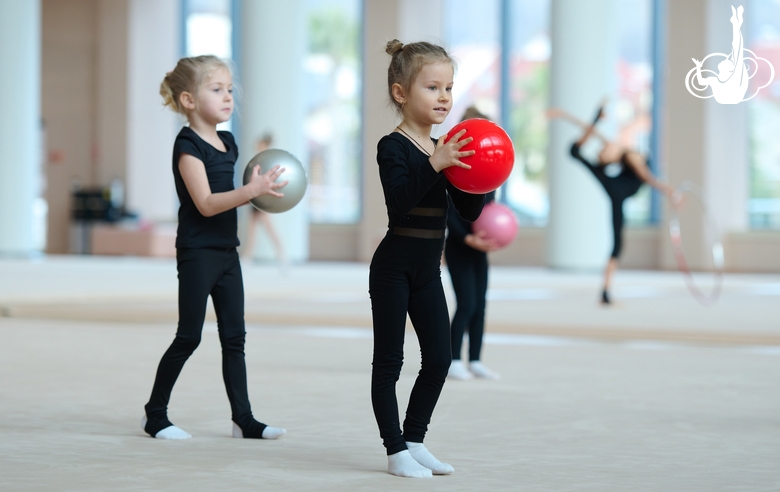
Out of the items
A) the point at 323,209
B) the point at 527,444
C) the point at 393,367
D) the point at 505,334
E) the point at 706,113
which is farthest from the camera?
the point at 323,209

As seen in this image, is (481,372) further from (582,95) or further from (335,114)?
(335,114)

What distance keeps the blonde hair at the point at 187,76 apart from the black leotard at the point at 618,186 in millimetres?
7205

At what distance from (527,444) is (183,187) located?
184cm

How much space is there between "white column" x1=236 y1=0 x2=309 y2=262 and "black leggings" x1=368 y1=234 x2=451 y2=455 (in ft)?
51.9

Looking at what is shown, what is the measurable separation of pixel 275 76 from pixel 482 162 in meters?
16.6

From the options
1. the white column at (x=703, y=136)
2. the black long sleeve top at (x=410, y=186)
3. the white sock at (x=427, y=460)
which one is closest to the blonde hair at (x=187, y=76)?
the black long sleeve top at (x=410, y=186)

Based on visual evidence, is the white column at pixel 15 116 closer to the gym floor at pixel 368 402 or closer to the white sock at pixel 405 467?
the gym floor at pixel 368 402

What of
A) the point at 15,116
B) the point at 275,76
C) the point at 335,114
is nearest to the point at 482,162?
the point at 275,76

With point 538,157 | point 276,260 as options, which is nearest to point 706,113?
point 538,157

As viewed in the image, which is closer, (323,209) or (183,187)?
(183,187)

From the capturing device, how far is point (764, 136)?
781 inches

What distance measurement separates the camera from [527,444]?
4.22 metres

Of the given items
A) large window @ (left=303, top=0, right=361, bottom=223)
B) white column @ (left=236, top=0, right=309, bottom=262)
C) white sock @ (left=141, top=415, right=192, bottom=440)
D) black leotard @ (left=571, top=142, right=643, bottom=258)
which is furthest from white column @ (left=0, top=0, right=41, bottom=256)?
white sock @ (left=141, top=415, right=192, bottom=440)

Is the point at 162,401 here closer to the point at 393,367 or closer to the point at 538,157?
the point at 393,367
